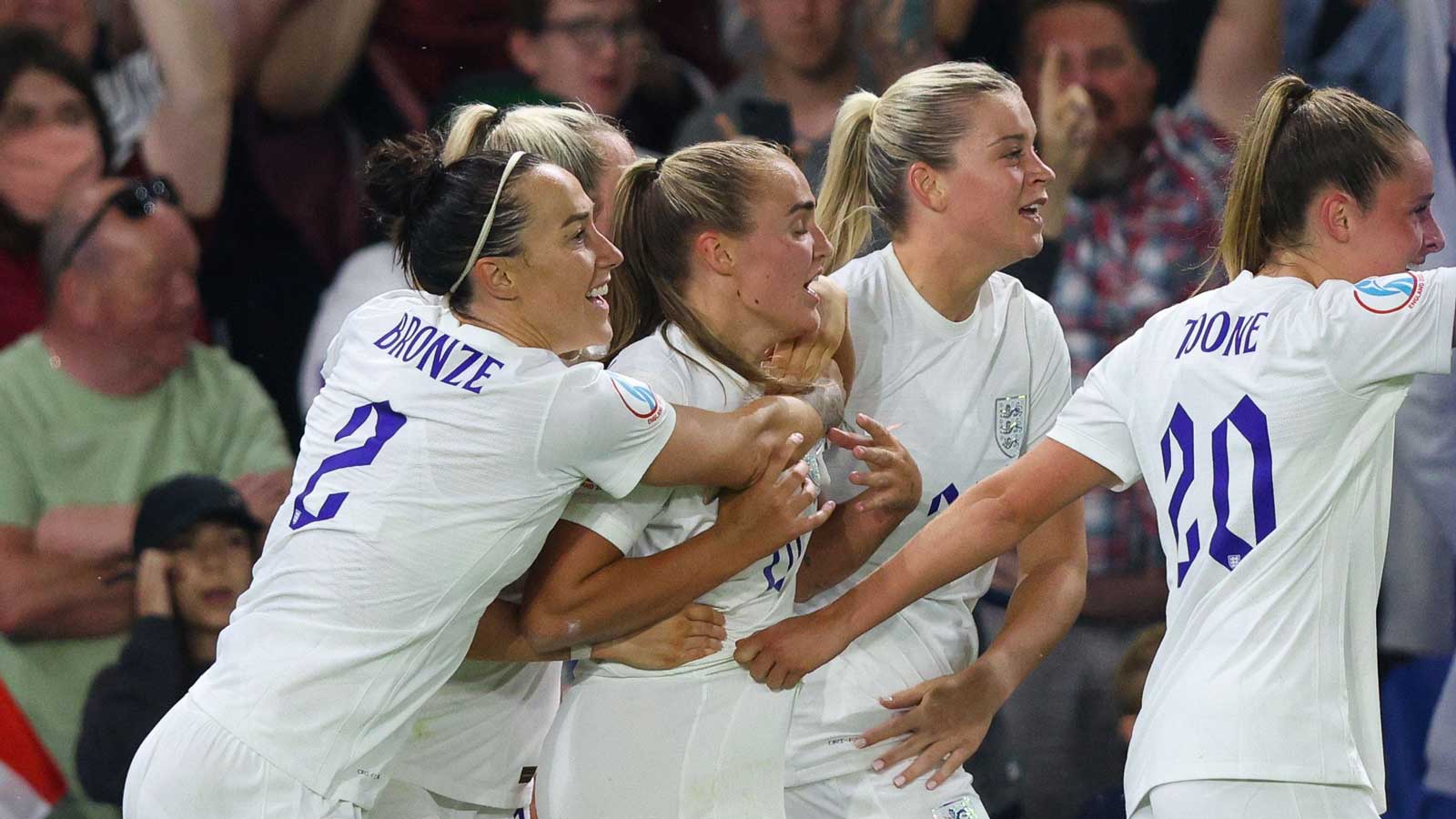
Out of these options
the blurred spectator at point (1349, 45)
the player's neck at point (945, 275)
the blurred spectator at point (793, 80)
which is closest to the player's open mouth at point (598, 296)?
the player's neck at point (945, 275)

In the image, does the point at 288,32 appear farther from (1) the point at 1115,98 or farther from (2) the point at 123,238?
(1) the point at 1115,98

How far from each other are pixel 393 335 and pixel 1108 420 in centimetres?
110

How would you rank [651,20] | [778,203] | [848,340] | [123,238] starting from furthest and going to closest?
[651,20], [123,238], [848,340], [778,203]

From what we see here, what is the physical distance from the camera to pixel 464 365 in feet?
7.19

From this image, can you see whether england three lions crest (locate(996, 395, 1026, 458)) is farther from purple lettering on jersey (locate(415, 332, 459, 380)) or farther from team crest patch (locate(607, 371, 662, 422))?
purple lettering on jersey (locate(415, 332, 459, 380))

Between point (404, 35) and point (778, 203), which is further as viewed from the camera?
point (404, 35)

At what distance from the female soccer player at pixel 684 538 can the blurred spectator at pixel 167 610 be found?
2545 mm

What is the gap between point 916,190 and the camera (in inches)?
114

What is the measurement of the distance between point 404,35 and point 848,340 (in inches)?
105

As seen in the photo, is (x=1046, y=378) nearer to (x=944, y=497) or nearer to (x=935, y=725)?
(x=944, y=497)

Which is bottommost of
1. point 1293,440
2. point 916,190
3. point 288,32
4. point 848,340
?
point 288,32

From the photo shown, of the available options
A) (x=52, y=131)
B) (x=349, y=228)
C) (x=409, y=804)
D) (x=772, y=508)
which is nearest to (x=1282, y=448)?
(x=772, y=508)

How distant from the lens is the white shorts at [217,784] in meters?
2.11

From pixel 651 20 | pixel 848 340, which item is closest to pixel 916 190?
pixel 848 340
